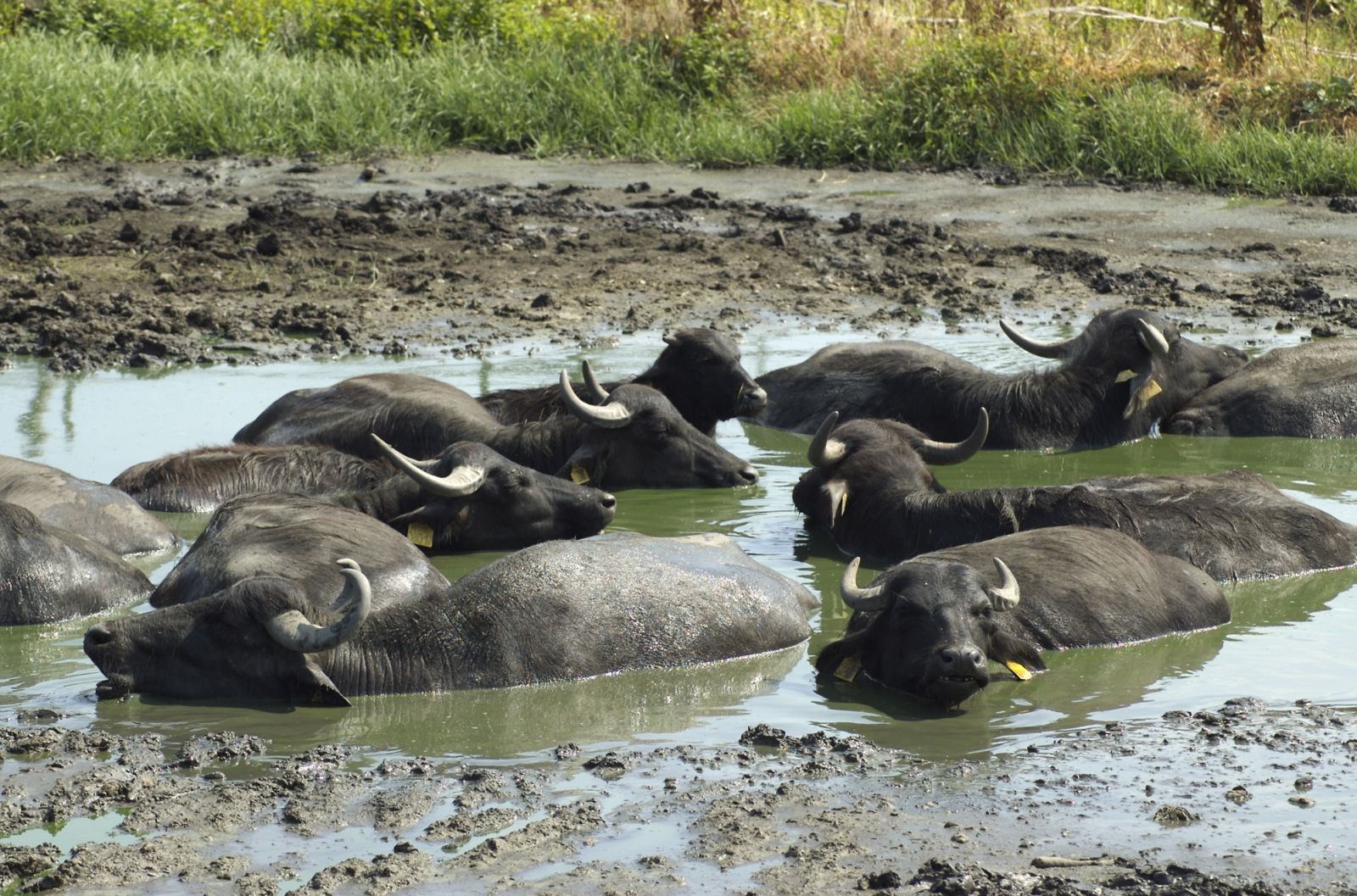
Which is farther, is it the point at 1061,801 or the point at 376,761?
the point at 376,761

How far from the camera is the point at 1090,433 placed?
1173 centimetres

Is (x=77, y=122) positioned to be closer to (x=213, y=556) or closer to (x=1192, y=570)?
(x=213, y=556)

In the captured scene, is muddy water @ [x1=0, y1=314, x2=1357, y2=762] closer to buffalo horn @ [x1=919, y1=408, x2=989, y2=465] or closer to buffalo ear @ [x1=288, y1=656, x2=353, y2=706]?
buffalo ear @ [x1=288, y1=656, x2=353, y2=706]

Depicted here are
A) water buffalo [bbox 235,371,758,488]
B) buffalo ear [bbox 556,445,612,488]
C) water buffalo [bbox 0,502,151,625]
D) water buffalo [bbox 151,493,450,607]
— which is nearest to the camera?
water buffalo [bbox 151,493,450,607]

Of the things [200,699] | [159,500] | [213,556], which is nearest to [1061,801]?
[200,699]

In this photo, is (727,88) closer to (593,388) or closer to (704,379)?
(704,379)

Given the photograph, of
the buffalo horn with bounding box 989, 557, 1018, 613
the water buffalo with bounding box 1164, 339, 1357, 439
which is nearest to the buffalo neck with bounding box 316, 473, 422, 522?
the buffalo horn with bounding box 989, 557, 1018, 613

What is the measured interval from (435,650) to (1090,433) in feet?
19.0

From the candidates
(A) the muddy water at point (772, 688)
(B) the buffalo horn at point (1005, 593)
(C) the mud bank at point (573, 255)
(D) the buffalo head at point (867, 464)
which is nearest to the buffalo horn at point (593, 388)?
(A) the muddy water at point (772, 688)

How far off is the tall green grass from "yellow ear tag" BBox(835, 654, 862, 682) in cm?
1200

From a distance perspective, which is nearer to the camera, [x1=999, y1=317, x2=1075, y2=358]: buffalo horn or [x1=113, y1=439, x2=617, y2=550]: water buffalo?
[x1=113, y1=439, x2=617, y2=550]: water buffalo

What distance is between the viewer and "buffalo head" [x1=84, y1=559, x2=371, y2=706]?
679 centimetres

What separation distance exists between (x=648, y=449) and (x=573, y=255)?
623 cm

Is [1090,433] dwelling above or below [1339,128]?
below
